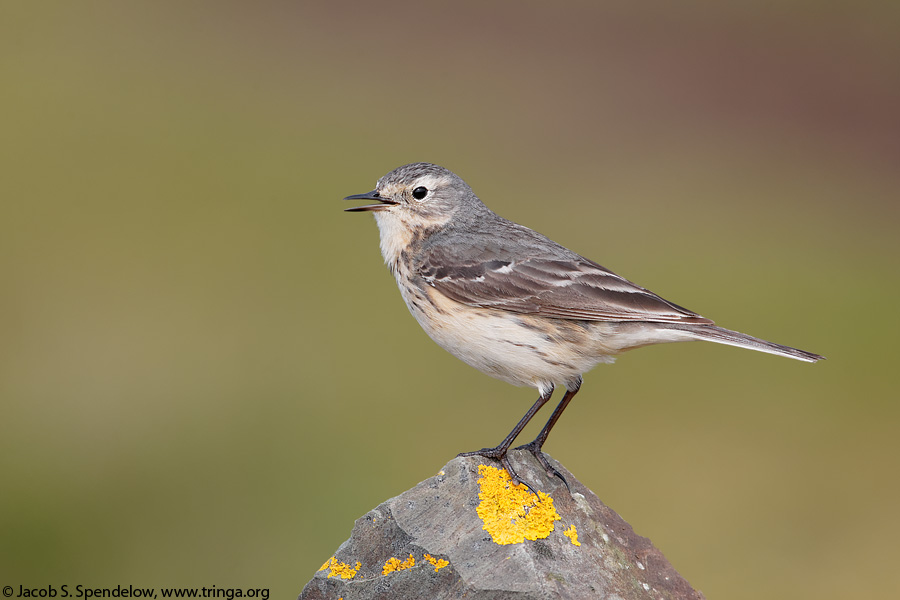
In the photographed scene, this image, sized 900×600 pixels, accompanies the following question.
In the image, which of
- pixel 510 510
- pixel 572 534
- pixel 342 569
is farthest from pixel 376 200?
pixel 572 534

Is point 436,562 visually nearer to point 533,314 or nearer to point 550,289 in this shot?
point 533,314

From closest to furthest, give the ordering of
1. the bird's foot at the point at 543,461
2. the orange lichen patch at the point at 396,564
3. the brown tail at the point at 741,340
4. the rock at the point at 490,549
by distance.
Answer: the rock at the point at 490,549, the orange lichen patch at the point at 396,564, the brown tail at the point at 741,340, the bird's foot at the point at 543,461

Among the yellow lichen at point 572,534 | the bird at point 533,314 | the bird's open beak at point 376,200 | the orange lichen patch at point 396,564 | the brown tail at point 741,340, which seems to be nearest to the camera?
the orange lichen patch at point 396,564

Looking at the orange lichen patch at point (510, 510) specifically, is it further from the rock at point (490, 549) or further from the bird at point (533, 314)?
the bird at point (533, 314)

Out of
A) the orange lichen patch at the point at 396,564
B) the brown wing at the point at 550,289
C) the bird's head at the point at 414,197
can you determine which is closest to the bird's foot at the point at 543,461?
the brown wing at the point at 550,289

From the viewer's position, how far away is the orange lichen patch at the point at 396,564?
5737 millimetres

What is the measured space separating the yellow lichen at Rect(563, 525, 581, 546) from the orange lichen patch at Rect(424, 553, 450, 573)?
2.67 ft

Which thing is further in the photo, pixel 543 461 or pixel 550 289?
pixel 550 289

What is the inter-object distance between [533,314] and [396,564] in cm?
225

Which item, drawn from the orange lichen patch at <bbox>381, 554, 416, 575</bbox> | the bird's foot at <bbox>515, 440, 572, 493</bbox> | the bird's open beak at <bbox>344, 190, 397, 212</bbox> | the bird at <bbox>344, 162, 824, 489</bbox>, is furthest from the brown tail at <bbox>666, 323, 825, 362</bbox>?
the bird's open beak at <bbox>344, 190, 397, 212</bbox>

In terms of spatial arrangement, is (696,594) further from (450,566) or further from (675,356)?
(675,356)

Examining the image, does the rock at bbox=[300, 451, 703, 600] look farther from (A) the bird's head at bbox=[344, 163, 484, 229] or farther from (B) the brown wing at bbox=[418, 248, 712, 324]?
(A) the bird's head at bbox=[344, 163, 484, 229]

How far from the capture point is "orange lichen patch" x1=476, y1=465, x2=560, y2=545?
5742 mm

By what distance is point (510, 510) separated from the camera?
5.96 meters
